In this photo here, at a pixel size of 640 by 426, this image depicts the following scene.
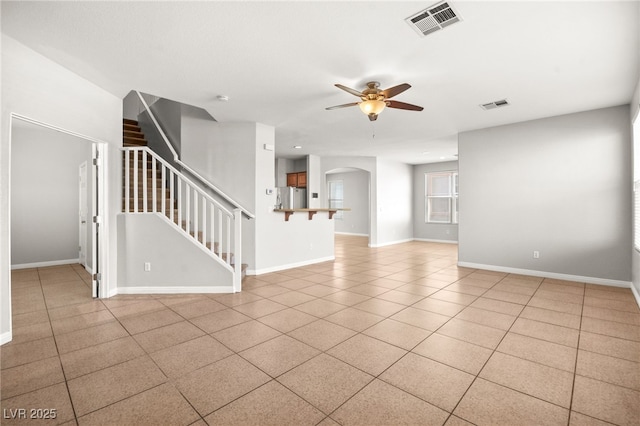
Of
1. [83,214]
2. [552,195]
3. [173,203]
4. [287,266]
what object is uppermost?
[552,195]

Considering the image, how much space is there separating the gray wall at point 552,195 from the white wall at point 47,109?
19.8ft

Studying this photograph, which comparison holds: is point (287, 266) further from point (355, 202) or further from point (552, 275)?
point (355, 202)

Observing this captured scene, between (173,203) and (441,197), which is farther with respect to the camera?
(441,197)

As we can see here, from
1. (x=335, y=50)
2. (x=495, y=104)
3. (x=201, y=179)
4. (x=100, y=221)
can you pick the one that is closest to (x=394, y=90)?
(x=335, y=50)

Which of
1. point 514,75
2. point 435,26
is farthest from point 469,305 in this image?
point 435,26

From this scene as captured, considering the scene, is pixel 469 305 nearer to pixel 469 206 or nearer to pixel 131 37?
pixel 469 206

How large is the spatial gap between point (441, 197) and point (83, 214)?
9860 mm

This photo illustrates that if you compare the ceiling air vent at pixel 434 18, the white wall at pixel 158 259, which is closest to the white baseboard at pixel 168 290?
the white wall at pixel 158 259

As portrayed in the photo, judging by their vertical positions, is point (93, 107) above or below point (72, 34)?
below

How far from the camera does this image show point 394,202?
9.98 metres

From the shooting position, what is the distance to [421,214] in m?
10.7

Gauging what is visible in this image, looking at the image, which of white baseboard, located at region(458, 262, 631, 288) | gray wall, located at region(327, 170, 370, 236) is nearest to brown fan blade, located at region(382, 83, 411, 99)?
white baseboard, located at region(458, 262, 631, 288)

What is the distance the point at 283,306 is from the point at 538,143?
5.08 m

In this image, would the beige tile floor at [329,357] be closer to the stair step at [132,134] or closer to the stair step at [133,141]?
the stair step at [133,141]
